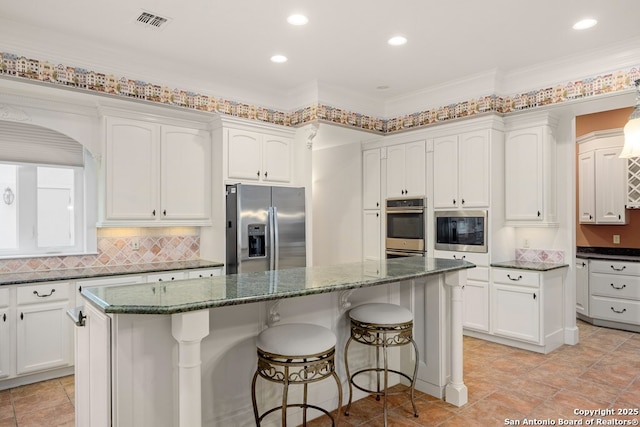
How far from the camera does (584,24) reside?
315 cm

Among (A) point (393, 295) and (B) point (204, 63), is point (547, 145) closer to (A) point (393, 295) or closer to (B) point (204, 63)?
(A) point (393, 295)

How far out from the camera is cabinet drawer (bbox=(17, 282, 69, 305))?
3186 mm

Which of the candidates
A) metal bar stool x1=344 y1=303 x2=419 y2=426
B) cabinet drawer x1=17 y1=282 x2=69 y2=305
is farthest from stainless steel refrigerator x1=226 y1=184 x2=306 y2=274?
metal bar stool x1=344 y1=303 x2=419 y2=426

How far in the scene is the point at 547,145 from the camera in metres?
4.12

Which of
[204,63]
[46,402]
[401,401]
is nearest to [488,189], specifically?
[401,401]

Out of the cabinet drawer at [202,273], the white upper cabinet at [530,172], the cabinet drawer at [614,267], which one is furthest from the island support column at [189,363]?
the cabinet drawer at [614,267]

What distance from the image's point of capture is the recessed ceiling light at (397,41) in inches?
134

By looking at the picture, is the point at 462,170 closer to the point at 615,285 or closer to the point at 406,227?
the point at 406,227

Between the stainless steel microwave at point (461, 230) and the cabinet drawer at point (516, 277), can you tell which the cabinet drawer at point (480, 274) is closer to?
the cabinet drawer at point (516, 277)

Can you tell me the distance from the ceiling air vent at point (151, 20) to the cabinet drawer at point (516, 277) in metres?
3.77

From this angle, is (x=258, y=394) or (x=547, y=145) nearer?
(x=258, y=394)

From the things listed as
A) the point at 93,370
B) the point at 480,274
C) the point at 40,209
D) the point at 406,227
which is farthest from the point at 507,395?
the point at 40,209

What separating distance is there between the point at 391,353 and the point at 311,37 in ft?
8.50

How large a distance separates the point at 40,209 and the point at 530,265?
477 cm
